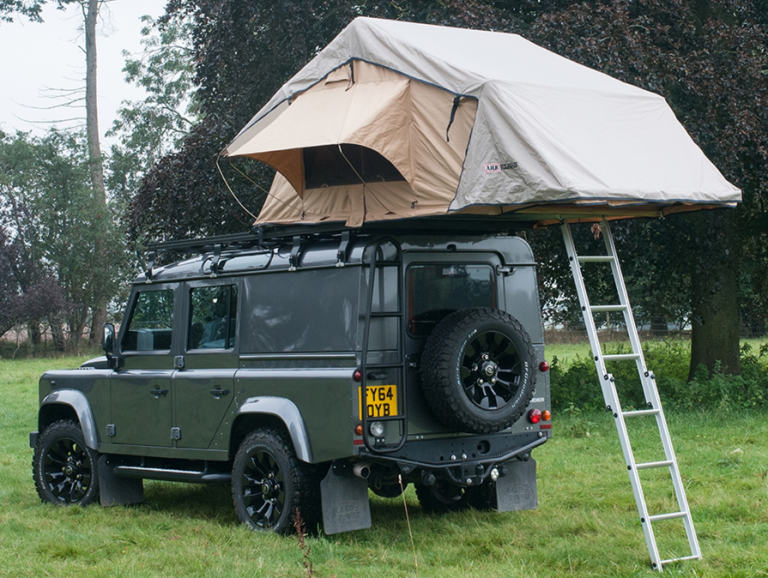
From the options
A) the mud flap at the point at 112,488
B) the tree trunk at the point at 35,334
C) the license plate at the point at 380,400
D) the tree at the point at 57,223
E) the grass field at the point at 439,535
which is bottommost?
the grass field at the point at 439,535

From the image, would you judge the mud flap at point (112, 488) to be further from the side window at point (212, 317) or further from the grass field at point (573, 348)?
the grass field at point (573, 348)

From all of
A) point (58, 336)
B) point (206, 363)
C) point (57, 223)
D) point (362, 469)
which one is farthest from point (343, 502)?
point (57, 223)

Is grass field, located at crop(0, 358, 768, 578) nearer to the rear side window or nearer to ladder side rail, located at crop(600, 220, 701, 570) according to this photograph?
ladder side rail, located at crop(600, 220, 701, 570)

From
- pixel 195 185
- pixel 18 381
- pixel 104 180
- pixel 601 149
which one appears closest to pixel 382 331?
pixel 601 149

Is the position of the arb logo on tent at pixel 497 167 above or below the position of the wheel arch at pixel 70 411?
above

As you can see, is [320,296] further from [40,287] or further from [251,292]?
[40,287]

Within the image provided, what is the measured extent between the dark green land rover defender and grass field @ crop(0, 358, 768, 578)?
1.01 feet

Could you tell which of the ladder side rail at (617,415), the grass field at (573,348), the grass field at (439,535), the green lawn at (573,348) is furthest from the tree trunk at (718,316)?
the grass field at (573,348)

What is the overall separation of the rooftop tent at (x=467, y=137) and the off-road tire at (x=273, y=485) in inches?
67.4

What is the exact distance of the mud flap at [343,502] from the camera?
631 centimetres

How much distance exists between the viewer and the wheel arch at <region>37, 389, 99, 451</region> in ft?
26.8

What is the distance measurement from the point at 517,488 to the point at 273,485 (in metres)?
1.87

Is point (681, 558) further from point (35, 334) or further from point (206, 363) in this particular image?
point (35, 334)

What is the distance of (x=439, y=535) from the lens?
22.4 feet
